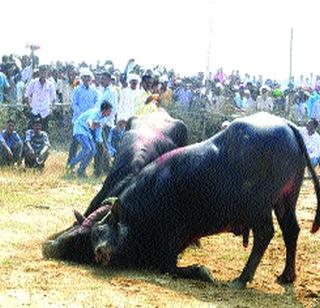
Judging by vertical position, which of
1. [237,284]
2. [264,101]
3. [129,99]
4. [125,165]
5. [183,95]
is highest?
[125,165]

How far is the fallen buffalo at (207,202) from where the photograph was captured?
19.9ft

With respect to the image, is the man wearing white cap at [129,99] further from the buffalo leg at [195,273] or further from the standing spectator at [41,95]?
the buffalo leg at [195,273]

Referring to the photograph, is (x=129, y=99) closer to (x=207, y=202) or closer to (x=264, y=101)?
(x=207, y=202)

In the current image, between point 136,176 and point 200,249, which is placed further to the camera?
point 200,249

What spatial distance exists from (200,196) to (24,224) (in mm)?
2778

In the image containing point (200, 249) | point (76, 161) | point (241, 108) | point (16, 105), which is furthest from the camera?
point (241, 108)

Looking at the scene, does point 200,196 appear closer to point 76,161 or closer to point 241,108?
point 76,161

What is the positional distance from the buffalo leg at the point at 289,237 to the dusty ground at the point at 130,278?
11cm

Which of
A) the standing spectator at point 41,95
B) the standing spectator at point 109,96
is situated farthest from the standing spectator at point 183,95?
the standing spectator at point 41,95

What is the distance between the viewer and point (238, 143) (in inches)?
242

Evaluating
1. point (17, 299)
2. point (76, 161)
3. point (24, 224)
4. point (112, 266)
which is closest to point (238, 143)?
point (112, 266)

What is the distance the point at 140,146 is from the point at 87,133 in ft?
22.0

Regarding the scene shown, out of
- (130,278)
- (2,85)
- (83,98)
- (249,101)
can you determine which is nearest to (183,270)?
(130,278)

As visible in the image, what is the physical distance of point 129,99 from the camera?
14.8m
